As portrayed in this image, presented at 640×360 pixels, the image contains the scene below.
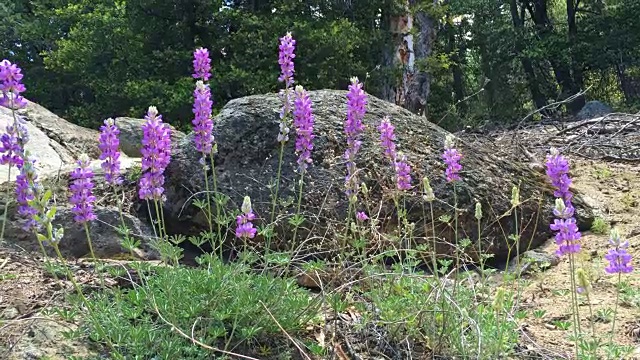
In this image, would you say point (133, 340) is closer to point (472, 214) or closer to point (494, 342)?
point (494, 342)

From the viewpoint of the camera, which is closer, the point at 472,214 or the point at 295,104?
the point at 295,104

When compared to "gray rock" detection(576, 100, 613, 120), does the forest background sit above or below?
above

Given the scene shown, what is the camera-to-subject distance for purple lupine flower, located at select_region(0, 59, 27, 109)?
8.19 ft

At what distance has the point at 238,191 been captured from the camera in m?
4.91

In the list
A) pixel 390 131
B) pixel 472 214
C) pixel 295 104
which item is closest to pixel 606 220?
pixel 472 214

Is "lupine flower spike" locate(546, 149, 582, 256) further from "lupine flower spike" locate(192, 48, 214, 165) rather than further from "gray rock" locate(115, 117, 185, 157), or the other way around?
"gray rock" locate(115, 117, 185, 157)

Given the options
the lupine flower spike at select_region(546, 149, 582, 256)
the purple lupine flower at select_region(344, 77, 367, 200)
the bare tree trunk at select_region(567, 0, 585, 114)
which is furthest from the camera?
the bare tree trunk at select_region(567, 0, 585, 114)

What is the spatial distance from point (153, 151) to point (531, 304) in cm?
269

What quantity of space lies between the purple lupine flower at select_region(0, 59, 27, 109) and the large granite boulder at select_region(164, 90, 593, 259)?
234cm

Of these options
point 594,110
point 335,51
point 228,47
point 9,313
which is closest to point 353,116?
point 9,313

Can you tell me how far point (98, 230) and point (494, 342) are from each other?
3.12 metres

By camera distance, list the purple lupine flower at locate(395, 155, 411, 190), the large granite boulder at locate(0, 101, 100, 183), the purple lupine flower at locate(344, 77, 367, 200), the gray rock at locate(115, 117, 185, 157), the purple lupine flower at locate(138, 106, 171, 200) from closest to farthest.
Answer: the purple lupine flower at locate(138, 106, 171, 200) → the purple lupine flower at locate(344, 77, 367, 200) → the purple lupine flower at locate(395, 155, 411, 190) → the large granite boulder at locate(0, 101, 100, 183) → the gray rock at locate(115, 117, 185, 157)

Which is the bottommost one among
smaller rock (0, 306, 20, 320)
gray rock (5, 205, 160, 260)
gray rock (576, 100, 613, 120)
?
smaller rock (0, 306, 20, 320)

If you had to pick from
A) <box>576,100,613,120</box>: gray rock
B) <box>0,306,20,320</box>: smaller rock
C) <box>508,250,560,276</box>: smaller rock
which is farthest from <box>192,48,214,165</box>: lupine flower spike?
<box>576,100,613,120</box>: gray rock
